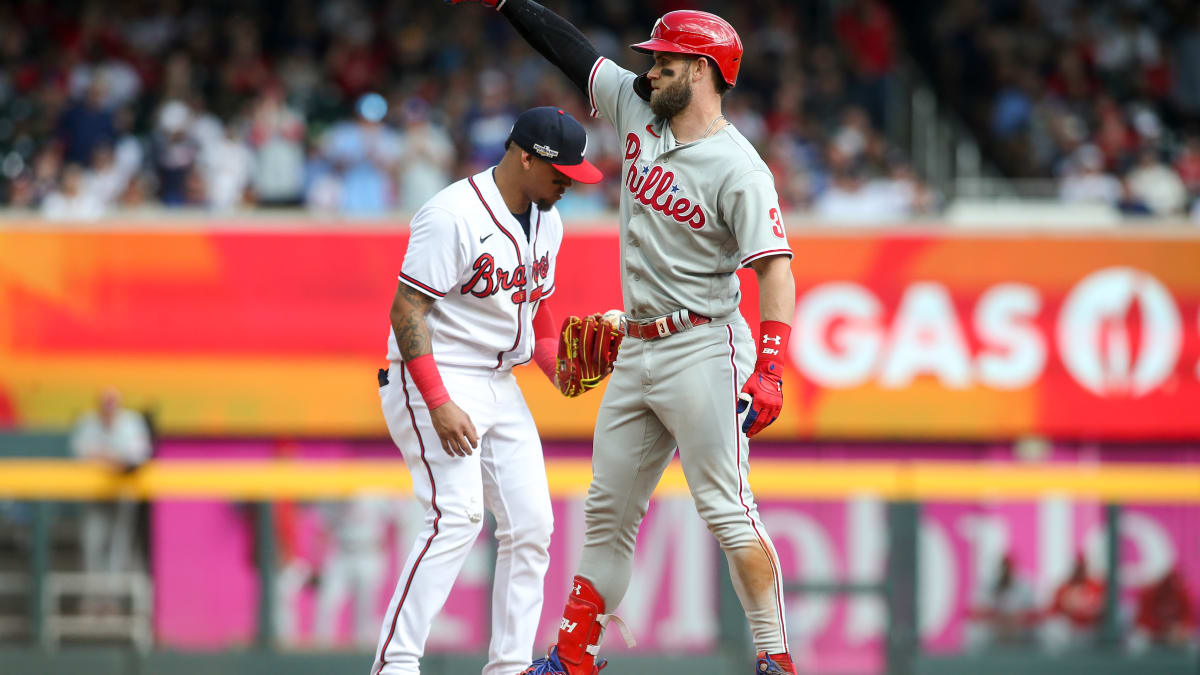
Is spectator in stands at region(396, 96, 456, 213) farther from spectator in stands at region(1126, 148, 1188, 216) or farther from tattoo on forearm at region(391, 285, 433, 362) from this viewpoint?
tattoo on forearm at region(391, 285, 433, 362)

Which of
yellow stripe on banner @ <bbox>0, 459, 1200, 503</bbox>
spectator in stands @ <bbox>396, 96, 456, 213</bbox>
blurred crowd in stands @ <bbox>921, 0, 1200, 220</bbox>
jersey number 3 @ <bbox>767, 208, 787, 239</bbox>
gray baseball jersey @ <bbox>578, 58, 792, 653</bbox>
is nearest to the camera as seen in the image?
jersey number 3 @ <bbox>767, 208, 787, 239</bbox>

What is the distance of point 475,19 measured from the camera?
1247 cm

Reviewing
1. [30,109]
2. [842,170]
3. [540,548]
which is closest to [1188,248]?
[842,170]

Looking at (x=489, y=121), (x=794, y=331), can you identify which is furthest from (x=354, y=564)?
(x=489, y=121)

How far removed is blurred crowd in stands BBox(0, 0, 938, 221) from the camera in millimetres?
10891

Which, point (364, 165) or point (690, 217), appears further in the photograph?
point (364, 165)

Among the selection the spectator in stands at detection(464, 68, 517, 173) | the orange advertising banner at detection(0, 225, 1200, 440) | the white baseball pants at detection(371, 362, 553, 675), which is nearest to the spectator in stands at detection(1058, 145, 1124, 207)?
the orange advertising banner at detection(0, 225, 1200, 440)

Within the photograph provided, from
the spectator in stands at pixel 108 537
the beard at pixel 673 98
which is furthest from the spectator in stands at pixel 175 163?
the beard at pixel 673 98

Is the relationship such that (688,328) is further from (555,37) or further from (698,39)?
(555,37)

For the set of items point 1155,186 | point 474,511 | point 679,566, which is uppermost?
point 1155,186

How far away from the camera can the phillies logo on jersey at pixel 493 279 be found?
177 inches

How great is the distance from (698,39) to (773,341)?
907 millimetres

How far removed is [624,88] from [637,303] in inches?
27.2

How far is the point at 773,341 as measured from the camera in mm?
4062
